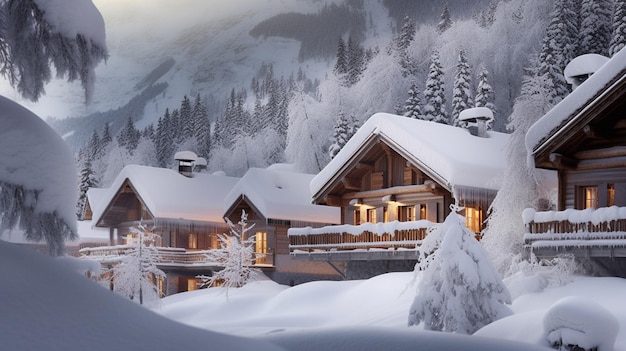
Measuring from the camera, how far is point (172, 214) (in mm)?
49500

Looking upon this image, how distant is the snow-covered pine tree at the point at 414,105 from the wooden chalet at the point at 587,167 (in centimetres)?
3457

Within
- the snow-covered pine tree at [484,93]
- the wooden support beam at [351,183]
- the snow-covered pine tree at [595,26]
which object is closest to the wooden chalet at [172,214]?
the wooden support beam at [351,183]

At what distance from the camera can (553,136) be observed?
25.5 meters

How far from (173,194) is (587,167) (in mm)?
29992

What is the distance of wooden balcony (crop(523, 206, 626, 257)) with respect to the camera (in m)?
23.3

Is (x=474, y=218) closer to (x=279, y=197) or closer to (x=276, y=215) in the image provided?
(x=276, y=215)

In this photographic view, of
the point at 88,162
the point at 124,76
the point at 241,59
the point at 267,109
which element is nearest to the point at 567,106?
the point at 267,109

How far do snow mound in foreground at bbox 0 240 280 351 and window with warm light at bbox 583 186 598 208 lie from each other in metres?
20.3

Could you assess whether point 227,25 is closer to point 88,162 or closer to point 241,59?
point 241,59

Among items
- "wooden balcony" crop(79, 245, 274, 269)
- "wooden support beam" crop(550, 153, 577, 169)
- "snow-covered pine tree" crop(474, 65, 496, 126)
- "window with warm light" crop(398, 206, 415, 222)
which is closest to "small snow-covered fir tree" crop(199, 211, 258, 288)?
"wooden balcony" crop(79, 245, 274, 269)

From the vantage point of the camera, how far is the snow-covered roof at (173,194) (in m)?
49.6

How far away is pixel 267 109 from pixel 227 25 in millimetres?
47560

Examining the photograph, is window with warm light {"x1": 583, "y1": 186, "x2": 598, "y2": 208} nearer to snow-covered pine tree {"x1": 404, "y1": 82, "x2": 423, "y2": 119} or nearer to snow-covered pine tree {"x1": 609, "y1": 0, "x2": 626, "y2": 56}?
snow-covered pine tree {"x1": 609, "y1": 0, "x2": 626, "y2": 56}

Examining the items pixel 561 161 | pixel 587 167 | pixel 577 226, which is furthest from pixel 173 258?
pixel 577 226
